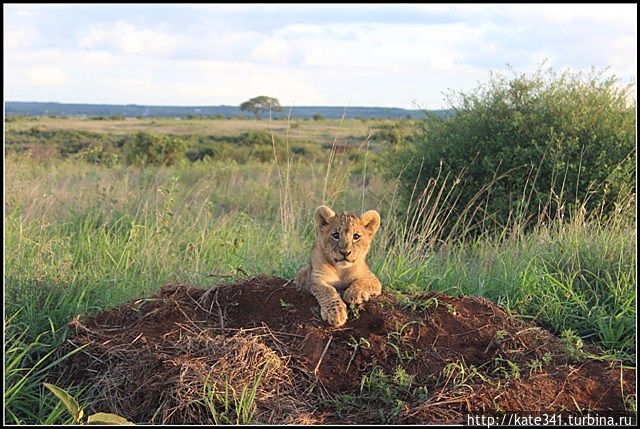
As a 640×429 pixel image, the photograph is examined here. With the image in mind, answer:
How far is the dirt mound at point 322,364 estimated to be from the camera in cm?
410

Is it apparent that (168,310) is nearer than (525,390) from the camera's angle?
No

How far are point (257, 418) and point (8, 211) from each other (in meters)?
5.82

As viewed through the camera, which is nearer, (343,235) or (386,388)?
(386,388)

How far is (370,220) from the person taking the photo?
5039 mm

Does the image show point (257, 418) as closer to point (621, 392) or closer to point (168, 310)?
point (168, 310)

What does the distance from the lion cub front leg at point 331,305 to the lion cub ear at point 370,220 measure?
536 millimetres

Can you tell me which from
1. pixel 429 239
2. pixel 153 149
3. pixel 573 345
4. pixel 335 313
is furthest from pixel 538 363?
pixel 153 149

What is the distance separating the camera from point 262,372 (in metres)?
4.16

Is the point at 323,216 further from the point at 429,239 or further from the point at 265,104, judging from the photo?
the point at 265,104

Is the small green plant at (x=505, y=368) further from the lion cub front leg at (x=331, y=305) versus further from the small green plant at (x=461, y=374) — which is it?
the lion cub front leg at (x=331, y=305)

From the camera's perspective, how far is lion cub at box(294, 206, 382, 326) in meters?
4.75

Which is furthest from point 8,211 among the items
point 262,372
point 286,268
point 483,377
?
point 483,377

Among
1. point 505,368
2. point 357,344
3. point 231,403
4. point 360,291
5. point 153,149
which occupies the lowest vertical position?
point 153,149

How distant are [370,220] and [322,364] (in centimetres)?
111
